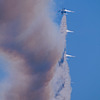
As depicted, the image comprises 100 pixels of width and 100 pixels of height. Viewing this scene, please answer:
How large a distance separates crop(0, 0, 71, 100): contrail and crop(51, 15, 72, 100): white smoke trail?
40 centimetres

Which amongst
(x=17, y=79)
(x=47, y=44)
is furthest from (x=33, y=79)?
(x=47, y=44)

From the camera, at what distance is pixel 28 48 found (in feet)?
59.3

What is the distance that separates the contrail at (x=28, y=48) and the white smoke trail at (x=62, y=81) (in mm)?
402

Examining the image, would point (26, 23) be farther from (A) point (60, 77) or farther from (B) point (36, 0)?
(A) point (60, 77)

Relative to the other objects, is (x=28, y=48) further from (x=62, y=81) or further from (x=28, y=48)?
(x=62, y=81)

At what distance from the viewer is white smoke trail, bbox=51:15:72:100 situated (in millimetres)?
20438

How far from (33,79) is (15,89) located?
1.09m

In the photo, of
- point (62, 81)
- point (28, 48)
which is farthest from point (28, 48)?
point (62, 81)

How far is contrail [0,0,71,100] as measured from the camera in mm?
16812

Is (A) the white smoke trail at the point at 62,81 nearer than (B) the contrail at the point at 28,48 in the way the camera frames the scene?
No

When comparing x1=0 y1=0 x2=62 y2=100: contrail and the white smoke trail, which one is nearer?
x1=0 y1=0 x2=62 y2=100: contrail

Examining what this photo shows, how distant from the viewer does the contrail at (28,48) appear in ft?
55.2

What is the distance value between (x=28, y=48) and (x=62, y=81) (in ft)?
14.3

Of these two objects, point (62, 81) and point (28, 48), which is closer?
point (28, 48)
